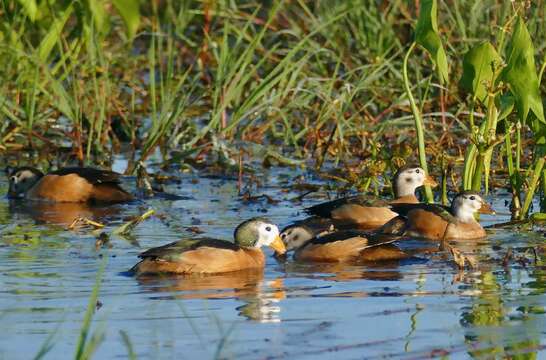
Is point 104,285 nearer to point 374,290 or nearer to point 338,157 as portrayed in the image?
point 374,290

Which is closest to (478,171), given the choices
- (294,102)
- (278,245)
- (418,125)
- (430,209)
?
(430,209)

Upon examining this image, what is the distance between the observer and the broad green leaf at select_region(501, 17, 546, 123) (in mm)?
10289

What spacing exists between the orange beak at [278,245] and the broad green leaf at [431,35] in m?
1.68

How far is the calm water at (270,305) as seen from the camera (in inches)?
293

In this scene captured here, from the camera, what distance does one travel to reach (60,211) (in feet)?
44.5

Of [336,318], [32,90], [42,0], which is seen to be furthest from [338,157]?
[336,318]

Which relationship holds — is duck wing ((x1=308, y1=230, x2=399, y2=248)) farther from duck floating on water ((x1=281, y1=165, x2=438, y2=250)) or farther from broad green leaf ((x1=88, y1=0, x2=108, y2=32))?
broad green leaf ((x1=88, y1=0, x2=108, y2=32))

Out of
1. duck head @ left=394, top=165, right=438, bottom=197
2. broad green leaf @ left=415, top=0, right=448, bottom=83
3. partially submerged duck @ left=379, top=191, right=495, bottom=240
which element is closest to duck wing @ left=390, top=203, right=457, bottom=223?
partially submerged duck @ left=379, top=191, right=495, bottom=240

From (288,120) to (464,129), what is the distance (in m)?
2.92

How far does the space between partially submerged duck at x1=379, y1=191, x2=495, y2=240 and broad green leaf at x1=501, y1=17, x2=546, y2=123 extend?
1.18 metres

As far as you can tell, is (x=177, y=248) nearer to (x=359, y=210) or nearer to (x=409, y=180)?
(x=359, y=210)

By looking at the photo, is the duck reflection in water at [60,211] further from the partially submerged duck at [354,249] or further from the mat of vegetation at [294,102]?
the partially submerged duck at [354,249]

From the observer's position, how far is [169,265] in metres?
→ 9.92

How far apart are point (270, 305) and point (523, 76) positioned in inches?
114
